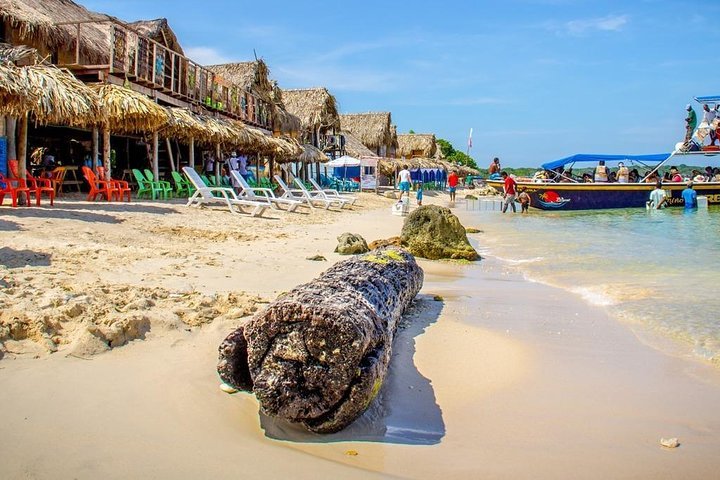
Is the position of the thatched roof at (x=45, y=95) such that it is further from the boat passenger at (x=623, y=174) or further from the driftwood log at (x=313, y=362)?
the boat passenger at (x=623, y=174)

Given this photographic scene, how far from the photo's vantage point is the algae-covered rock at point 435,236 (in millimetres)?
7246

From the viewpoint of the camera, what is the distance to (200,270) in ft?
16.8

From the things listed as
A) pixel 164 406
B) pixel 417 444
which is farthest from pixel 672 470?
pixel 164 406

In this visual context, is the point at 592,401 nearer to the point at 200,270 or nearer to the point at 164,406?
the point at 164,406

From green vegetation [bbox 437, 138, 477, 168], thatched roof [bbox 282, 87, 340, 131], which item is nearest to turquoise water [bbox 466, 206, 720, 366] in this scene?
thatched roof [bbox 282, 87, 340, 131]

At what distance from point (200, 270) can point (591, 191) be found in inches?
735

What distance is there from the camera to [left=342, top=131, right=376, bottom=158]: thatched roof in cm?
3447

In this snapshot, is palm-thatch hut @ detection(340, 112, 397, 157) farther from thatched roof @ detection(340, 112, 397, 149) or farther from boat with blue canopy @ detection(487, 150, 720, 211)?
boat with blue canopy @ detection(487, 150, 720, 211)

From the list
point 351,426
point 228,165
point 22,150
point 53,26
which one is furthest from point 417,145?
point 351,426

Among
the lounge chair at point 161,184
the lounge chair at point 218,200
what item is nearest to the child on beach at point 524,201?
the lounge chair at point 218,200

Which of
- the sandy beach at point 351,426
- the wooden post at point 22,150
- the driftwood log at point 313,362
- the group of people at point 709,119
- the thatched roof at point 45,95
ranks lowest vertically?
the sandy beach at point 351,426

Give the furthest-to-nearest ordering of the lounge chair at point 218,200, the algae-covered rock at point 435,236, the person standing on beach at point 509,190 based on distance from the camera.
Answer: the person standing on beach at point 509,190, the lounge chair at point 218,200, the algae-covered rock at point 435,236

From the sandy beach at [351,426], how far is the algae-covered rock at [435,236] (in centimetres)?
225

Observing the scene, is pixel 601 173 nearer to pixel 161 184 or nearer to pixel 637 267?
pixel 637 267
